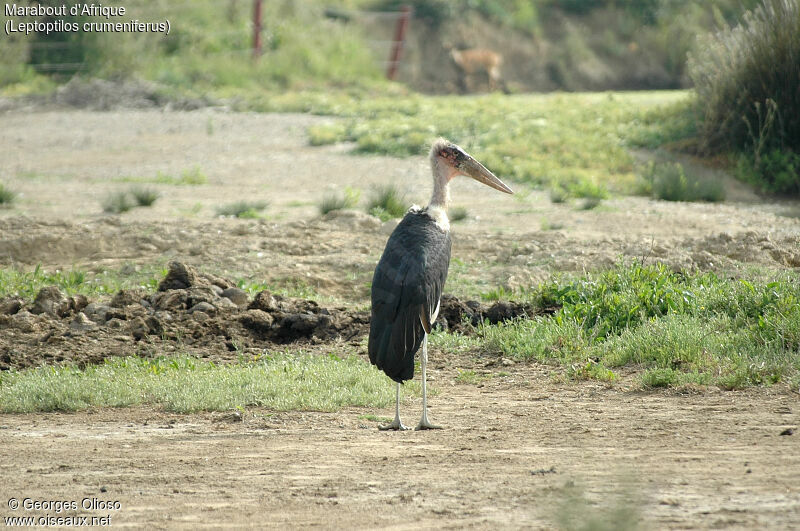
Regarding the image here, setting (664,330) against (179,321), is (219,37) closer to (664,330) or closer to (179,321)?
(179,321)

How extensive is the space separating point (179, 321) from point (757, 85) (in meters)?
10.8

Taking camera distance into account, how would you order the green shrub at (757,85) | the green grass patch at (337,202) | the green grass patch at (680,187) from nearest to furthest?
the green grass patch at (337,202)
the green grass patch at (680,187)
the green shrub at (757,85)

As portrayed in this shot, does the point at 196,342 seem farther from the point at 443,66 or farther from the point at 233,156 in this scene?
the point at 443,66

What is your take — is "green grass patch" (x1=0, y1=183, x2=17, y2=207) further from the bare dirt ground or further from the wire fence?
the wire fence

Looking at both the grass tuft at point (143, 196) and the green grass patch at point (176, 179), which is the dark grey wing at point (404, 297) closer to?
the grass tuft at point (143, 196)

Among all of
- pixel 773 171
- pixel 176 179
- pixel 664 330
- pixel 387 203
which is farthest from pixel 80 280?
pixel 773 171

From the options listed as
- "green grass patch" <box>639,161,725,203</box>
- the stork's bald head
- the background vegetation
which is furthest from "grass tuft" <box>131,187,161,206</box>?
A: "green grass patch" <box>639,161,725,203</box>

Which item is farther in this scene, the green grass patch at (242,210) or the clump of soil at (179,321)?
the green grass patch at (242,210)

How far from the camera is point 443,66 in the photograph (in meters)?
32.1

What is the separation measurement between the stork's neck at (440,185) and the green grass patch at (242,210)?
5.23 metres

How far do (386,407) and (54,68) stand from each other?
20.0 meters

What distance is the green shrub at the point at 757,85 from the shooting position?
→ 607 inches

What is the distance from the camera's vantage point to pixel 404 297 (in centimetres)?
643

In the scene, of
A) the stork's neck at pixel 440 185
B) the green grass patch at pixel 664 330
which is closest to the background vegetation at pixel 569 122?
the green grass patch at pixel 664 330
